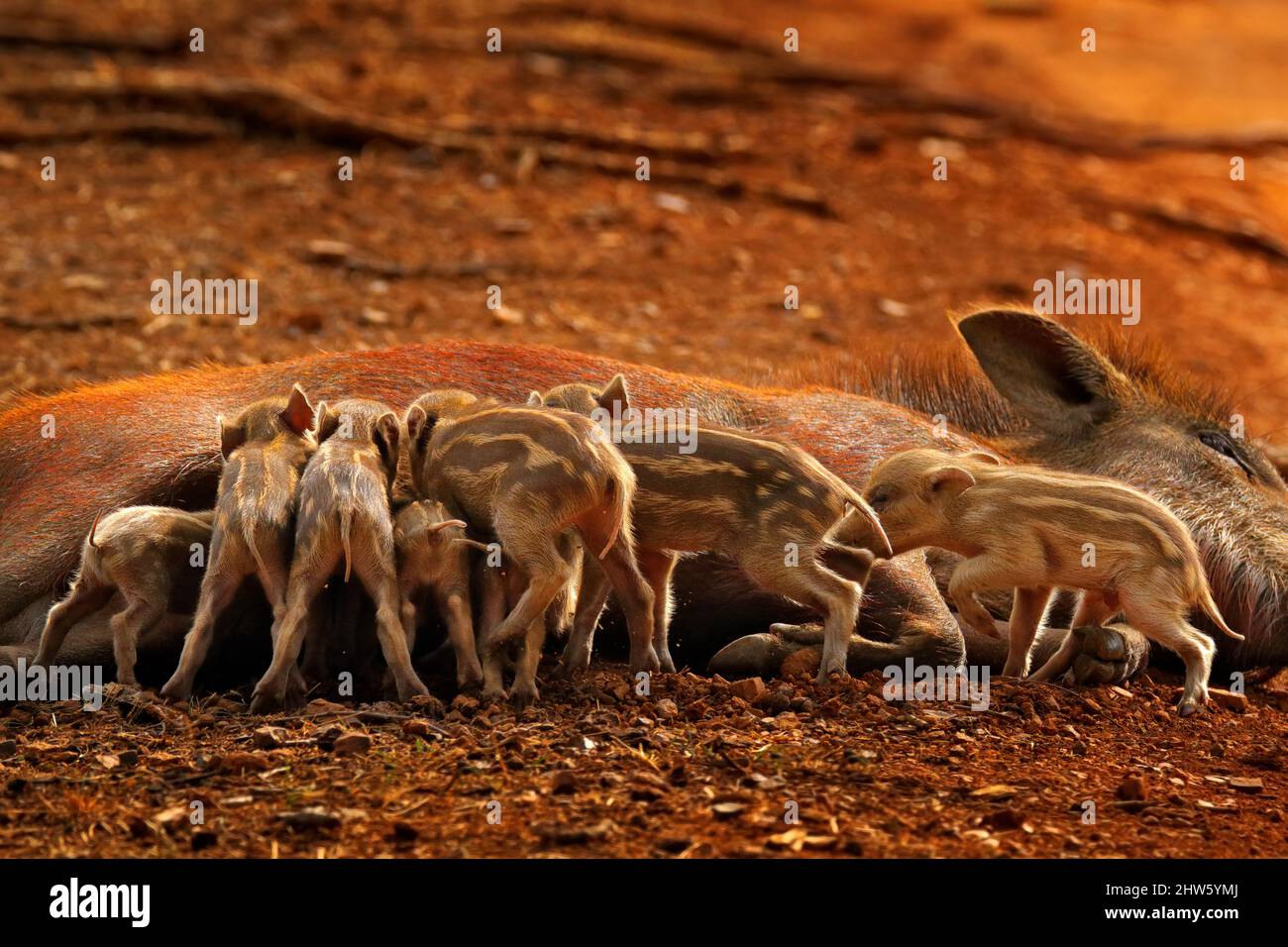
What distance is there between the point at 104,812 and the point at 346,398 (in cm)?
178

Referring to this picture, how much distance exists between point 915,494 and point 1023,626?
0.64m

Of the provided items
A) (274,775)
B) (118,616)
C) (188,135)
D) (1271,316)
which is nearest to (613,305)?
(188,135)

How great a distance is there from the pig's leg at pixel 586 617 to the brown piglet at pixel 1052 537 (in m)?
0.89

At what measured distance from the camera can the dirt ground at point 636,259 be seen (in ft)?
13.4

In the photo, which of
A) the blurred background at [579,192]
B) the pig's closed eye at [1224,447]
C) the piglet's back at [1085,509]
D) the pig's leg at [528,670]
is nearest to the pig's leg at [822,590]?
the piglet's back at [1085,509]

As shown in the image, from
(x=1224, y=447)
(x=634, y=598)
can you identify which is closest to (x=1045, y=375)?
(x=1224, y=447)

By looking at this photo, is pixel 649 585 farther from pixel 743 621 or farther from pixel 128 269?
pixel 128 269

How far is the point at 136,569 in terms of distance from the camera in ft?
16.0

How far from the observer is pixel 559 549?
484cm

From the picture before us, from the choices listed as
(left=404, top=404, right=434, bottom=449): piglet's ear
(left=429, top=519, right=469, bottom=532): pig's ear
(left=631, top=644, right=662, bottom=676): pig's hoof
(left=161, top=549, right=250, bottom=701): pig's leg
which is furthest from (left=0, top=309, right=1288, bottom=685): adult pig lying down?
(left=429, top=519, right=469, bottom=532): pig's ear

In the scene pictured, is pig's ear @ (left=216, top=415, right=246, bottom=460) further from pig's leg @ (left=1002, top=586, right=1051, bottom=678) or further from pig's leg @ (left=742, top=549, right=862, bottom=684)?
pig's leg @ (left=1002, top=586, right=1051, bottom=678)

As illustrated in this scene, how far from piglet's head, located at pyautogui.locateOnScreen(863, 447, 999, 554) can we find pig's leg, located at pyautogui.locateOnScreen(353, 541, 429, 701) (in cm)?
152

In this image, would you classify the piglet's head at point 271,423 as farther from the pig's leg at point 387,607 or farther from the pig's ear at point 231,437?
the pig's leg at point 387,607

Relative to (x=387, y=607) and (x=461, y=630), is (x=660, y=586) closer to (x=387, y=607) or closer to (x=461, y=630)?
(x=461, y=630)
